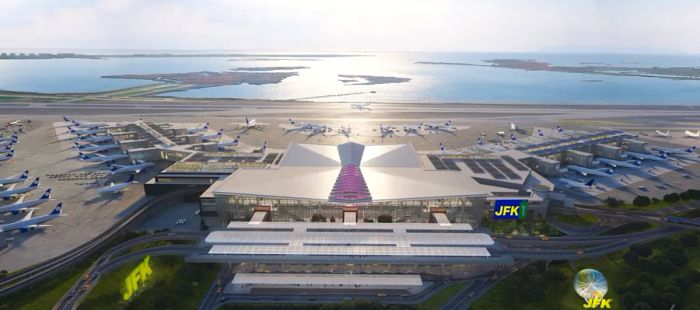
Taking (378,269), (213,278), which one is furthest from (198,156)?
(378,269)

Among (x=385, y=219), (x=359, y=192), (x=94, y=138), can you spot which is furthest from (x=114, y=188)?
(x=385, y=219)

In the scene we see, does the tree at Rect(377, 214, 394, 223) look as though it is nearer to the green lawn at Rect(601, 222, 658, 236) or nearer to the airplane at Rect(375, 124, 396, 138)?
the green lawn at Rect(601, 222, 658, 236)

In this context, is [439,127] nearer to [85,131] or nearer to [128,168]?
[128,168]

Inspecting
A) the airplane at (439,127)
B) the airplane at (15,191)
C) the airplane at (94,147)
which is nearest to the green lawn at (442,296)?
the airplane at (15,191)

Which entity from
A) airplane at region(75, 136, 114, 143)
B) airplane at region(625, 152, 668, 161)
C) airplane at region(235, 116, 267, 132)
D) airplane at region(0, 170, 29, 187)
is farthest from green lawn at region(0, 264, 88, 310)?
A: airplane at region(625, 152, 668, 161)

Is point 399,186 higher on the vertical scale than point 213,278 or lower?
higher

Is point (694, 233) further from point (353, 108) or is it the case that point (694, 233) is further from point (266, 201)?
point (353, 108)

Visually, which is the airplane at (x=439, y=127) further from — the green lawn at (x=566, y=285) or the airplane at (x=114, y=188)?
the airplane at (x=114, y=188)
